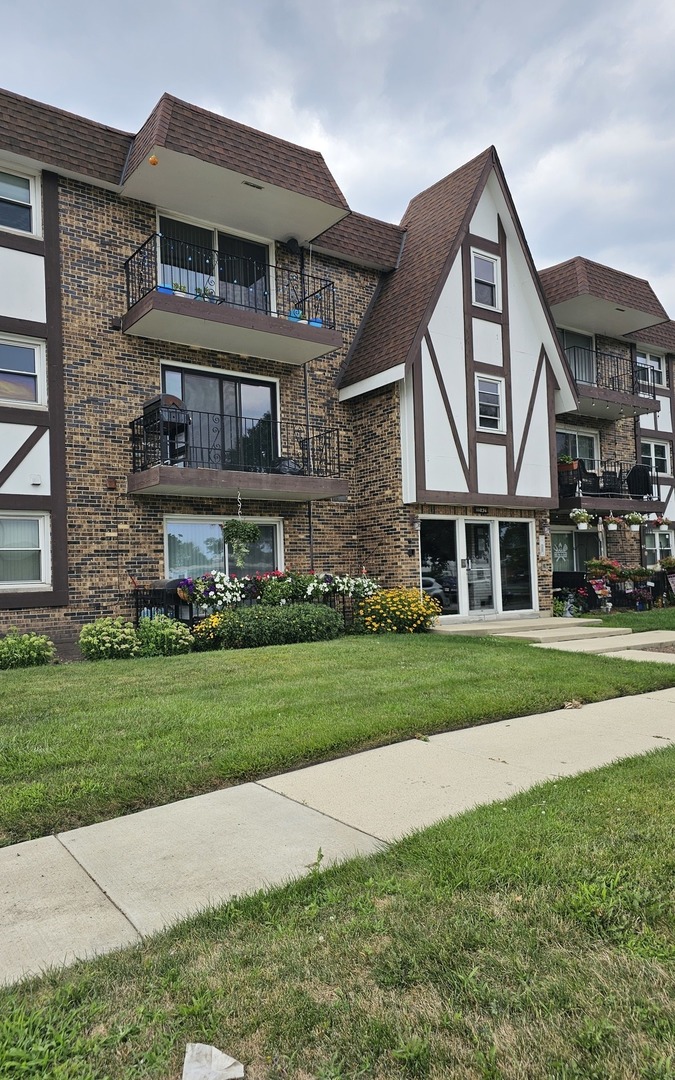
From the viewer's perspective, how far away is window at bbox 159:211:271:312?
46.1 feet

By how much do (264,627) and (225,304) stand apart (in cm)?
664

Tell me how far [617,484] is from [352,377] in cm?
987

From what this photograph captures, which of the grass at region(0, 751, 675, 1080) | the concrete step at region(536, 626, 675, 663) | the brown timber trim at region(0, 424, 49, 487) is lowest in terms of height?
the concrete step at region(536, 626, 675, 663)

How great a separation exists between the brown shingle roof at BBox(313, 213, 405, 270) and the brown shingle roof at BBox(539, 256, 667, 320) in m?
5.32

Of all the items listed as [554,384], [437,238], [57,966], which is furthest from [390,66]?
[57,966]

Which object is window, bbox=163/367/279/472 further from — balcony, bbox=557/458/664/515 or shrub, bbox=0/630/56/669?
balcony, bbox=557/458/664/515

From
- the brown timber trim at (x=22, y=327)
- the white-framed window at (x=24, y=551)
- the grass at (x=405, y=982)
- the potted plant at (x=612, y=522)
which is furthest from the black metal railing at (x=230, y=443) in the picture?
the grass at (x=405, y=982)

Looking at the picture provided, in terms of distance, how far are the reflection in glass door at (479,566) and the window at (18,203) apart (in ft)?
34.5

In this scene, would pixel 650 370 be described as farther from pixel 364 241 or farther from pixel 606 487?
pixel 364 241

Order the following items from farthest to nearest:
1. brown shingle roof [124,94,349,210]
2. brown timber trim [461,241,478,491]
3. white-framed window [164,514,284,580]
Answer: brown timber trim [461,241,478,491] < white-framed window [164,514,284,580] < brown shingle roof [124,94,349,210]

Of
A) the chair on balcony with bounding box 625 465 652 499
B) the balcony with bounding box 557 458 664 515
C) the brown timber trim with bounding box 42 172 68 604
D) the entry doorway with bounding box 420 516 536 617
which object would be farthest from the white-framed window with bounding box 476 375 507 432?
the brown timber trim with bounding box 42 172 68 604

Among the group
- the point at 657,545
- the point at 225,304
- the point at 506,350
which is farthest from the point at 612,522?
the point at 225,304

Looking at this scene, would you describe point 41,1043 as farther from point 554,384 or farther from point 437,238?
point 554,384

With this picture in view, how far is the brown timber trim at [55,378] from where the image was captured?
12219 mm
